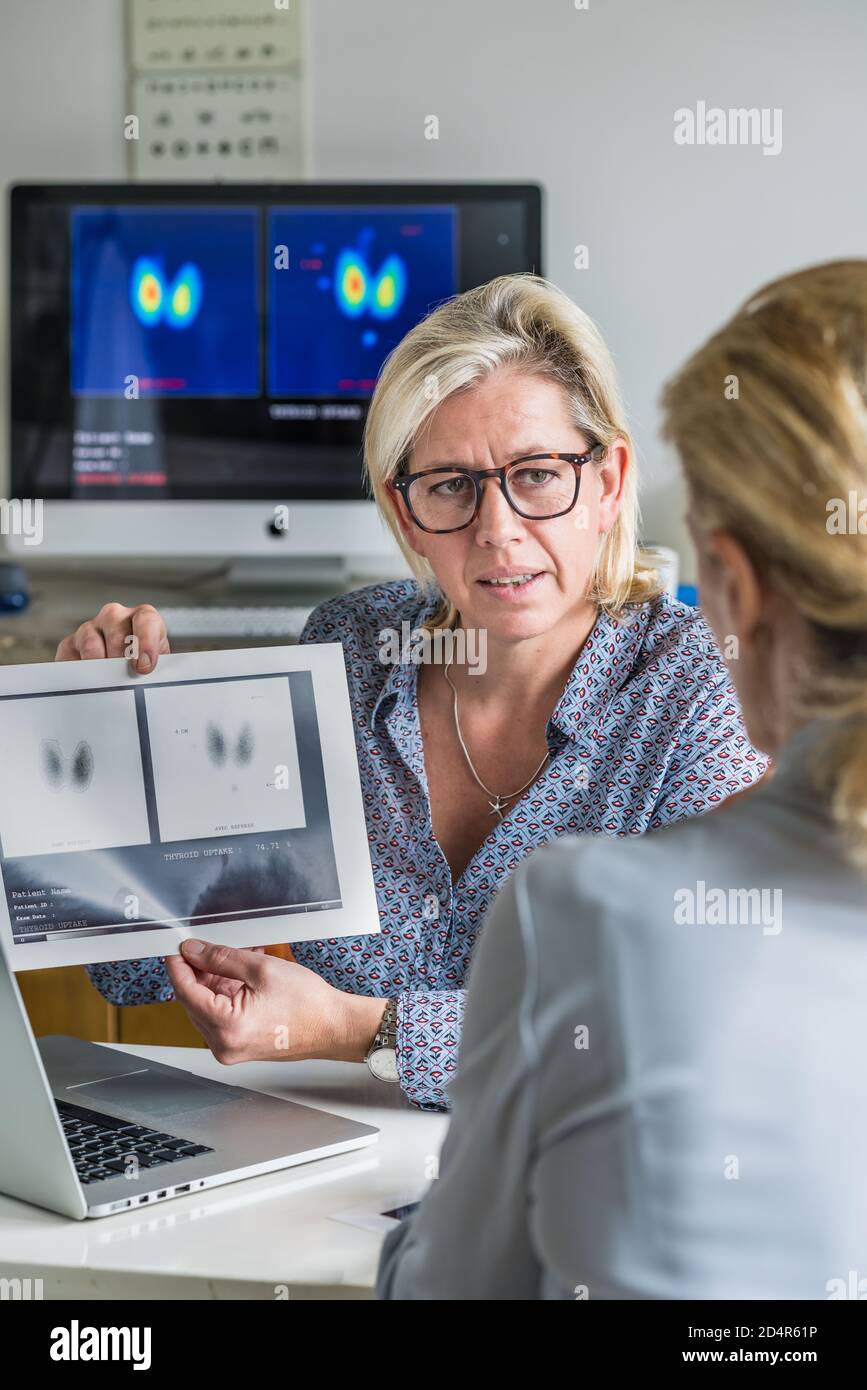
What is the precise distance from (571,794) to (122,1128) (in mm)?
504

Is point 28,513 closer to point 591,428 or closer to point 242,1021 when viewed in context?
point 591,428

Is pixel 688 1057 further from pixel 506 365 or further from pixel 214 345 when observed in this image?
pixel 214 345

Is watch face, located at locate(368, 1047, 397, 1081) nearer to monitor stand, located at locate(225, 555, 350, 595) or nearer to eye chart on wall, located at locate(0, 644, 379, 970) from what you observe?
eye chart on wall, located at locate(0, 644, 379, 970)

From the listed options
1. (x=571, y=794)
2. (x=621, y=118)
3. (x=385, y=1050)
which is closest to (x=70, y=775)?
(x=385, y=1050)

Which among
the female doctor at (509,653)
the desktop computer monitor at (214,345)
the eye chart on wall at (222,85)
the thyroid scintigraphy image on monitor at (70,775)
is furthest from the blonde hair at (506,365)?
the eye chart on wall at (222,85)

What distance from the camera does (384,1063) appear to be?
3.97 feet

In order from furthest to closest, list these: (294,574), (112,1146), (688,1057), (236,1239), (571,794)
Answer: (294,574) → (571,794) → (112,1146) → (236,1239) → (688,1057)

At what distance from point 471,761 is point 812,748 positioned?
794 mm

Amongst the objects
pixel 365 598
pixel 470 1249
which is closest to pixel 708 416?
pixel 470 1249

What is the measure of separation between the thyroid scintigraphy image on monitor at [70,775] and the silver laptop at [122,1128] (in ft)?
0.56

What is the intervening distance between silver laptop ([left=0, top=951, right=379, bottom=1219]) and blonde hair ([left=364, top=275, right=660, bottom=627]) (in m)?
0.60

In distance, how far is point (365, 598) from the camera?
1605mm

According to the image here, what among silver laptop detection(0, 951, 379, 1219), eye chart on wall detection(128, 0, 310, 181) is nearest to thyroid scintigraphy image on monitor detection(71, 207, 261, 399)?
eye chart on wall detection(128, 0, 310, 181)

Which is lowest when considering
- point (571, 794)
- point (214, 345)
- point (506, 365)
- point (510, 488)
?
point (571, 794)
